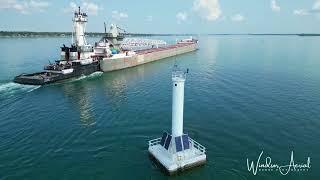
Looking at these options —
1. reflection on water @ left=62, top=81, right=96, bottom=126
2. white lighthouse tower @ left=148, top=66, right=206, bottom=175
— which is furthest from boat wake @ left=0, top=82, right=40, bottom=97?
white lighthouse tower @ left=148, top=66, right=206, bottom=175

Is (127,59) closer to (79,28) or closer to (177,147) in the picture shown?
(79,28)

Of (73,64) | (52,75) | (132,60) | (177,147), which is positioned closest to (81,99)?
(52,75)

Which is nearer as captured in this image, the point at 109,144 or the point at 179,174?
the point at 179,174

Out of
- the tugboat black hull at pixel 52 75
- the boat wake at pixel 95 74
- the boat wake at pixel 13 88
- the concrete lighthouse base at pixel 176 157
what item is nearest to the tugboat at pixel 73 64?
the tugboat black hull at pixel 52 75

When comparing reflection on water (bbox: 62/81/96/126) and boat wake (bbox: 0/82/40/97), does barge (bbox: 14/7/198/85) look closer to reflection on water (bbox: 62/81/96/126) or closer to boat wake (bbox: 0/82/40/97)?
boat wake (bbox: 0/82/40/97)

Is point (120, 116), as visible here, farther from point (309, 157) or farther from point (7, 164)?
point (309, 157)

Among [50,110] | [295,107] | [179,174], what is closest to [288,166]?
[179,174]
